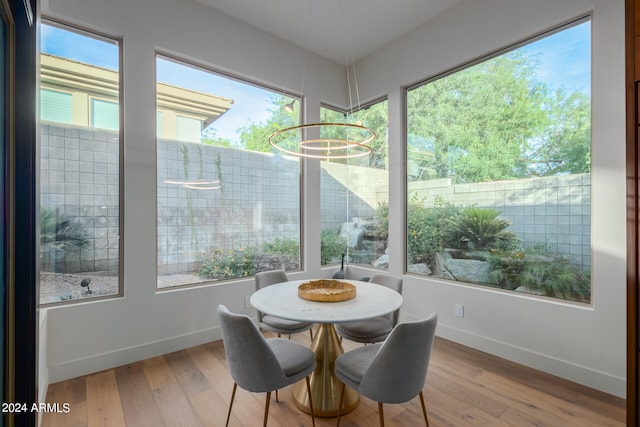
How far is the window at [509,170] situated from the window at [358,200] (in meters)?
0.46

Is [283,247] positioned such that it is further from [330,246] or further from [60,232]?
[60,232]

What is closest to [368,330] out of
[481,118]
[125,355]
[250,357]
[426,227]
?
[250,357]

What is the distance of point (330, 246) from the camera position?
4.28 metres

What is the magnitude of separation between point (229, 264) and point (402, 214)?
7.00 ft

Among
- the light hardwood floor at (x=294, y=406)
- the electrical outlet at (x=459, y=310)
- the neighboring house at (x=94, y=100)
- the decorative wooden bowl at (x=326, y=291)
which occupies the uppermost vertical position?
the neighboring house at (x=94, y=100)

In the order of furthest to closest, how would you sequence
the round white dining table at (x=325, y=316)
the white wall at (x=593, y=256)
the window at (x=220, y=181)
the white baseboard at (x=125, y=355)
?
the window at (x=220, y=181)
the white baseboard at (x=125, y=355)
the white wall at (x=593, y=256)
the round white dining table at (x=325, y=316)

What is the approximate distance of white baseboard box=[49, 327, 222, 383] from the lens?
2.35 meters

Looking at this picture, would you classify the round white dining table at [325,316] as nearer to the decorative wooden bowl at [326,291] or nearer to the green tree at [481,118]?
the decorative wooden bowl at [326,291]

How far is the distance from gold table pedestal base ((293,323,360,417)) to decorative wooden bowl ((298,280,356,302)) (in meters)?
0.22

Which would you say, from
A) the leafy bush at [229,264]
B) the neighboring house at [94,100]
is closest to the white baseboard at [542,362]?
the leafy bush at [229,264]

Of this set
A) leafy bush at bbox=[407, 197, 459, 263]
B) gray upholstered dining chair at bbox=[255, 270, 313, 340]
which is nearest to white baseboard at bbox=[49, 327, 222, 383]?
gray upholstered dining chair at bbox=[255, 270, 313, 340]

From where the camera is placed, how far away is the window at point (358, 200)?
158 inches

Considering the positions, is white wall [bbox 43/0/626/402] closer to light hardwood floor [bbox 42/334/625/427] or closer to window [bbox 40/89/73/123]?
light hardwood floor [bbox 42/334/625/427]

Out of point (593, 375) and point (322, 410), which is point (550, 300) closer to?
point (593, 375)
